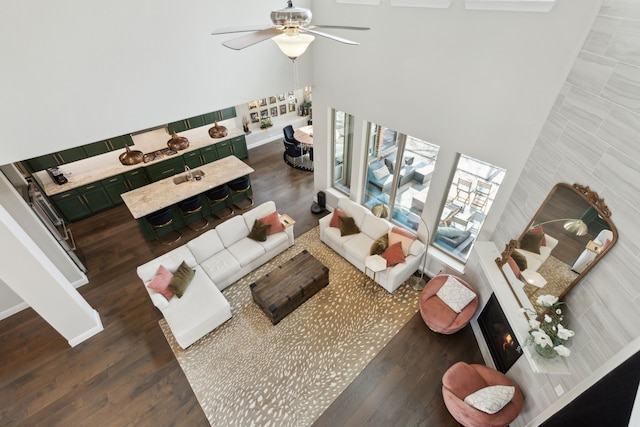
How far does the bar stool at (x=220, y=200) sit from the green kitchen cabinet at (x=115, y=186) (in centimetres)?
254

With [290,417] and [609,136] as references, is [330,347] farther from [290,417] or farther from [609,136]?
[609,136]

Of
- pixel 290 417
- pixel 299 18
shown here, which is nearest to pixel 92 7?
pixel 299 18

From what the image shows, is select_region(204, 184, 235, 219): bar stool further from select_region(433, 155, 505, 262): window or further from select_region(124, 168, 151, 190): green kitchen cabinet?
select_region(433, 155, 505, 262): window

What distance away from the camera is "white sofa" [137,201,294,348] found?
482 centimetres

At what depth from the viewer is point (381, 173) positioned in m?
6.44

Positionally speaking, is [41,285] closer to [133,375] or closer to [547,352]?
[133,375]

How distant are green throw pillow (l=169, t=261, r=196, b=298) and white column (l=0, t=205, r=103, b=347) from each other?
4.83 ft

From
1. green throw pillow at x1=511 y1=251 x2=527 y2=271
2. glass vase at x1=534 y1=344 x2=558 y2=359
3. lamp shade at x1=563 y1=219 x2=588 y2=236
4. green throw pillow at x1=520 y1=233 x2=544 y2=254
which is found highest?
lamp shade at x1=563 y1=219 x2=588 y2=236

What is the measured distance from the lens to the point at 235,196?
8047 mm

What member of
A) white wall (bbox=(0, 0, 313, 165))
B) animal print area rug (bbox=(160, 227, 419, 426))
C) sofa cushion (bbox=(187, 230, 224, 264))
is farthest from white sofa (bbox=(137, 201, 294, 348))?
white wall (bbox=(0, 0, 313, 165))

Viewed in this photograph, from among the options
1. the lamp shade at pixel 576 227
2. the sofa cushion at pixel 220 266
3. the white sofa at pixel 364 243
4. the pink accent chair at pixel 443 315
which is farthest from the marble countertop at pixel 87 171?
the lamp shade at pixel 576 227

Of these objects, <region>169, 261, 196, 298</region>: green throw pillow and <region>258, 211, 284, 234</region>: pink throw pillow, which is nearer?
<region>169, 261, 196, 298</region>: green throw pillow

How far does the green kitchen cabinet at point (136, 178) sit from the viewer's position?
784 centimetres

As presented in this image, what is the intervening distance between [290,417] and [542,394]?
3.19 m
